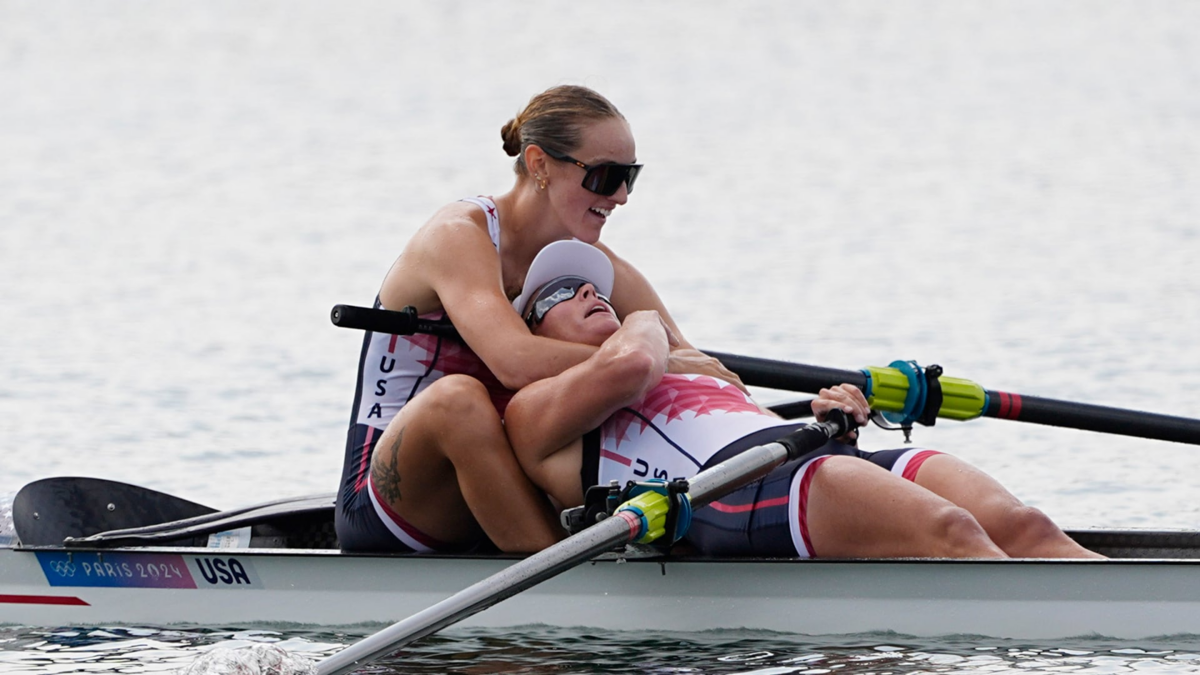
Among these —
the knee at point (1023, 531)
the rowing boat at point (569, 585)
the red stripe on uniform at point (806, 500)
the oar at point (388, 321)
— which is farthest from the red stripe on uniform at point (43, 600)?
the knee at point (1023, 531)

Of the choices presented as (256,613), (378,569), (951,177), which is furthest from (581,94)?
(951,177)

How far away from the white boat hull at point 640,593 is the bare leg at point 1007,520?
24 cm

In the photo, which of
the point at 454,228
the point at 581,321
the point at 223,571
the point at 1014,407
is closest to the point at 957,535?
the point at 581,321

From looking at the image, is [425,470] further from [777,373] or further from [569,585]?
[777,373]

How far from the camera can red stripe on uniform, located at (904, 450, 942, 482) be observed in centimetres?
530

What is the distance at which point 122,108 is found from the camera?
29.0 metres

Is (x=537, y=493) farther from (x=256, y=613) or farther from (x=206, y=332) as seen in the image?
(x=206, y=332)

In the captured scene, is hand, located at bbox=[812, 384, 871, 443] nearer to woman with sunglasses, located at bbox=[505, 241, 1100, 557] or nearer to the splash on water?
woman with sunglasses, located at bbox=[505, 241, 1100, 557]

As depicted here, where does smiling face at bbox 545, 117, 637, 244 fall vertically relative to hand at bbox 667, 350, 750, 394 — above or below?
above

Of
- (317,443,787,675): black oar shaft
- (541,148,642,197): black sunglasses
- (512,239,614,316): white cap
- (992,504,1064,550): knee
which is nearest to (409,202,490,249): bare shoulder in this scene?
(512,239,614,316): white cap

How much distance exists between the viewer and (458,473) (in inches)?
208

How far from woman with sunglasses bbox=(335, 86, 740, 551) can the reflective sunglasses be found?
0.36 feet

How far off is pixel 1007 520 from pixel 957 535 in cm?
26

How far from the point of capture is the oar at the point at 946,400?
612 centimetres
